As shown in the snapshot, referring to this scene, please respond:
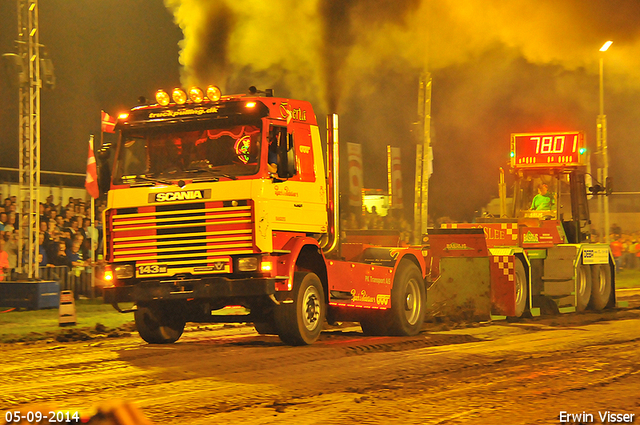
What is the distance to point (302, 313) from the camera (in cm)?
1116

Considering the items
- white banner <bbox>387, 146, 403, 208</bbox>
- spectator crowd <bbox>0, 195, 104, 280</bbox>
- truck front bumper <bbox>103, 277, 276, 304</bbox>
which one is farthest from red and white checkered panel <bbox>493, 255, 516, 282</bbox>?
white banner <bbox>387, 146, 403, 208</bbox>

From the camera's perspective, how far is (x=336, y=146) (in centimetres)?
1192

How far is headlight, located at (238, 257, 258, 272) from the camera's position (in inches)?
→ 414

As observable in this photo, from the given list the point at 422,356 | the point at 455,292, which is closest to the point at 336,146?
the point at 422,356

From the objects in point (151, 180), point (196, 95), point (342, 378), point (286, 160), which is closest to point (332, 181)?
point (286, 160)

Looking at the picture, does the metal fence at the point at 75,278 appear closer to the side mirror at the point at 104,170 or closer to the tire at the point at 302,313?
the side mirror at the point at 104,170

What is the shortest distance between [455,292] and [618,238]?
2390 cm

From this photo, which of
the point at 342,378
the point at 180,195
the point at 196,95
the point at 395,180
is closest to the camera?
the point at 342,378

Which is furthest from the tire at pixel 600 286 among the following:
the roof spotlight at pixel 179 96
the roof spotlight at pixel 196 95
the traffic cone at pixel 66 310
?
the roof spotlight at pixel 179 96

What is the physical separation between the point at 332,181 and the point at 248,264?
2.05 meters

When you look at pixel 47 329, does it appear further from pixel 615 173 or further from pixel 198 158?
pixel 615 173

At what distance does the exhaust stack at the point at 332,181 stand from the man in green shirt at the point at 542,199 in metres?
7.86

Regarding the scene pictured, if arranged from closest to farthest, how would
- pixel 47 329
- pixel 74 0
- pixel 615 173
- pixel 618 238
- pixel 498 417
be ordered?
pixel 498 417 → pixel 47 329 → pixel 74 0 → pixel 618 238 → pixel 615 173

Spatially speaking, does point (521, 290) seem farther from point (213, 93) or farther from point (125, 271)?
point (125, 271)
